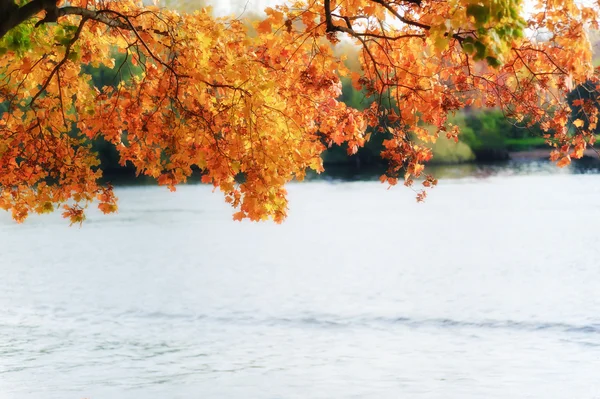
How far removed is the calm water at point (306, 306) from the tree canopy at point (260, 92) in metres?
4.50

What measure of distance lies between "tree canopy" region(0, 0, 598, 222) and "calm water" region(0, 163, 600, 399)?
4.50 metres

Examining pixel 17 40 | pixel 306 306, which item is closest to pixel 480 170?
pixel 306 306

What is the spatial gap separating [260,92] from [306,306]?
38.5 feet

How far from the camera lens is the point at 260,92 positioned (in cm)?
912

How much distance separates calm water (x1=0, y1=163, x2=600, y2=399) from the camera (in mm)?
14258

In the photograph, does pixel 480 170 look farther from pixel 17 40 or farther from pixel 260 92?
pixel 17 40

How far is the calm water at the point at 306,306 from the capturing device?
561 inches

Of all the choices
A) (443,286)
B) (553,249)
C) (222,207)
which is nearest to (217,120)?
(443,286)

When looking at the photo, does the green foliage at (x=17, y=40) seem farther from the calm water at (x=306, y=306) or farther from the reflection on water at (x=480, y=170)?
the reflection on water at (x=480, y=170)

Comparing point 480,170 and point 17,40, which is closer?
point 17,40

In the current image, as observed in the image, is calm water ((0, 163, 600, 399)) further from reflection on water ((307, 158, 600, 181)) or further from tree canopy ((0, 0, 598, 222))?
reflection on water ((307, 158, 600, 181))

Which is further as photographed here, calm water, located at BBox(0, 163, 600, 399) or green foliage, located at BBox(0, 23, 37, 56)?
calm water, located at BBox(0, 163, 600, 399)

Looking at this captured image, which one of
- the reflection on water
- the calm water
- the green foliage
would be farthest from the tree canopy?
the reflection on water

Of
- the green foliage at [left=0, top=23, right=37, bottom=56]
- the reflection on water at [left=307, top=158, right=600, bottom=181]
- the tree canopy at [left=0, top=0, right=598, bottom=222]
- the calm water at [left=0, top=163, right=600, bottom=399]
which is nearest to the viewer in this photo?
the green foliage at [left=0, top=23, right=37, bottom=56]
